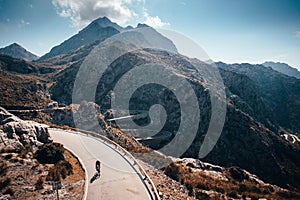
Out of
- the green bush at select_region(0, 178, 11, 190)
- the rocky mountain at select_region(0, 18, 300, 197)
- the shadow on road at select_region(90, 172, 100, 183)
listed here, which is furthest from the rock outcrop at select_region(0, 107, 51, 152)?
the rocky mountain at select_region(0, 18, 300, 197)

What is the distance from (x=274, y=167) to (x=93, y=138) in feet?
Answer: 195

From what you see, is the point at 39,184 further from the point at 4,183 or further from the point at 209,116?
the point at 209,116

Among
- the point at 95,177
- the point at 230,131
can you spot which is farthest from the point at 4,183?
the point at 230,131

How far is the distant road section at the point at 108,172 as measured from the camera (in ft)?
45.6

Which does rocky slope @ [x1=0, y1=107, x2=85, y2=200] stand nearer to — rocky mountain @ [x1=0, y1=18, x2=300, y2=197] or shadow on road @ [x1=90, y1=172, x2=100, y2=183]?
shadow on road @ [x1=90, y1=172, x2=100, y2=183]

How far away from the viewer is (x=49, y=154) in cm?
2008

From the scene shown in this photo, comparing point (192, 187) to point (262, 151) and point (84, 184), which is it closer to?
point (84, 184)

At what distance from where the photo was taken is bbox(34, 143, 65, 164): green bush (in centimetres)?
1972

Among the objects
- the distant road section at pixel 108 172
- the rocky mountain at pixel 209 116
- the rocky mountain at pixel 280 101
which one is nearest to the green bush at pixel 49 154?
the distant road section at pixel 108 172

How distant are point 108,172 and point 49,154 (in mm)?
6213

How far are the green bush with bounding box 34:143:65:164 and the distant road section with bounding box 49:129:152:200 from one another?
75.5 inches

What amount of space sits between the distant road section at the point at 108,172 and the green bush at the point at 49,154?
1.92 metres

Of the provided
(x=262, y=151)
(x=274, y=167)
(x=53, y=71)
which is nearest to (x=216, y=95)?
(x=262, y=151)

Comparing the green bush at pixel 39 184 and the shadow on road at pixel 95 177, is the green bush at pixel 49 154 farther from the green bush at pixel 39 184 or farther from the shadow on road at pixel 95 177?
the shadow on road at pixel 95 177
